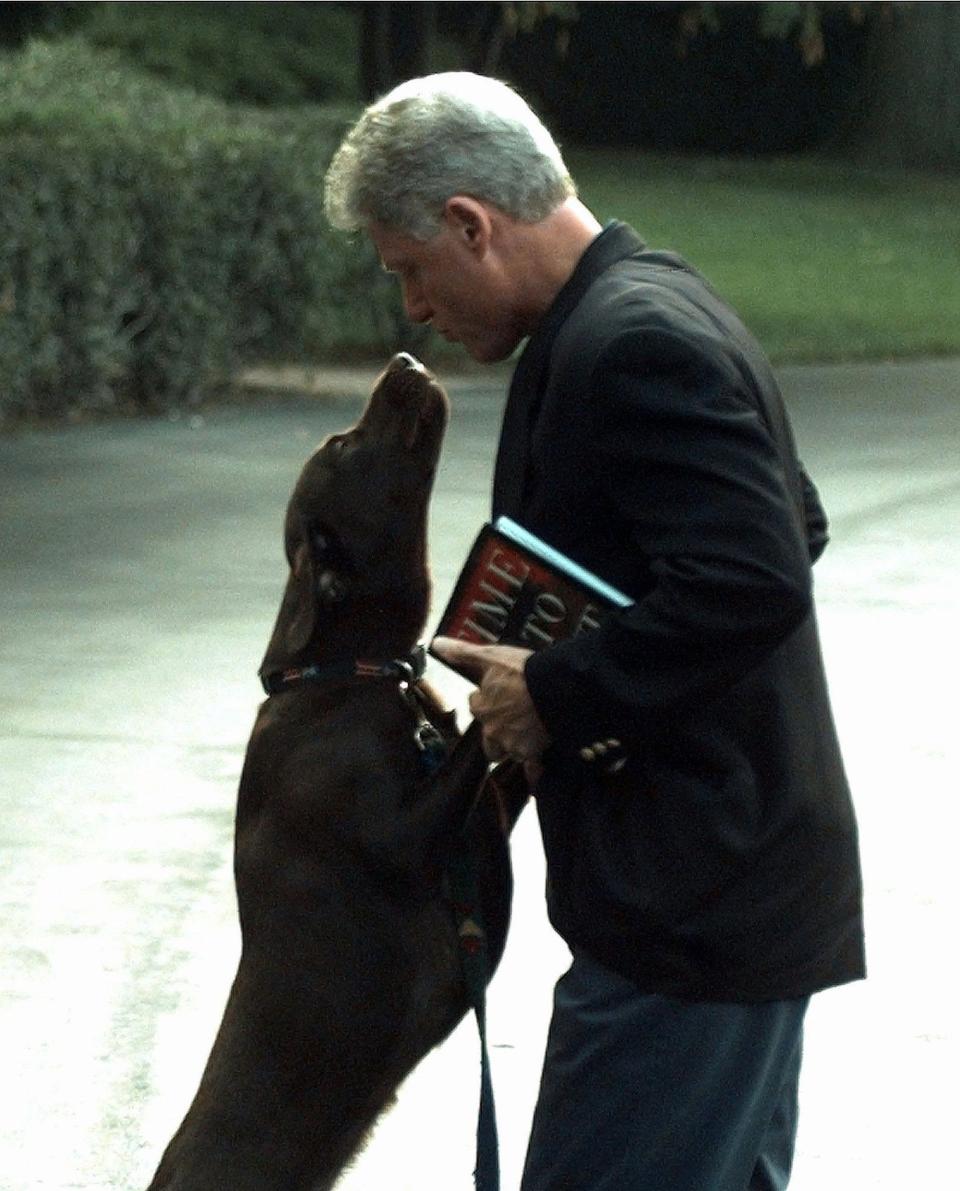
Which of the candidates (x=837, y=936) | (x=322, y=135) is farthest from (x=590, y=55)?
(x=837, y=936)

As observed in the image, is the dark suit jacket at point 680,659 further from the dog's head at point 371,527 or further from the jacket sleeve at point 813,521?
the dog's head at point 371,527

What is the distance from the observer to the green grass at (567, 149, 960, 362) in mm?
20531

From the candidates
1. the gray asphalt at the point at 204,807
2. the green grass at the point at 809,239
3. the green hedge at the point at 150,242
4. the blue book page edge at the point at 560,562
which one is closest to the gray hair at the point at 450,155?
the blue book page edge at the point at 560,562

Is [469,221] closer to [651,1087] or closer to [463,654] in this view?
[463,654]

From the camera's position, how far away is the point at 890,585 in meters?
10.1

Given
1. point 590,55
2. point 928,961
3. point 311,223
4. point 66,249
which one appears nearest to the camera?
point 928,961

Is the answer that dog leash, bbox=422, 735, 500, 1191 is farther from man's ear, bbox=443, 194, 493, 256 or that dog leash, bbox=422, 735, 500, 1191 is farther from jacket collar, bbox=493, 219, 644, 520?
man's ear, bbox=443, 194, 493, 256

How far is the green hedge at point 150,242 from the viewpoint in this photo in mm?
13992

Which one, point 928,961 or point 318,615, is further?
point 928,961

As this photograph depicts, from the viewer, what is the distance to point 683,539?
2.72 meters

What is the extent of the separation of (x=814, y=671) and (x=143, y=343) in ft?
40.7

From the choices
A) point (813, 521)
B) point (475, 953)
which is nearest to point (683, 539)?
point (813, 521)

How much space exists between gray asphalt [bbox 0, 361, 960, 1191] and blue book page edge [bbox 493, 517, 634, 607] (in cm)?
206

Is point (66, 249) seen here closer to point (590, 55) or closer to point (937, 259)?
point (937, 259)
